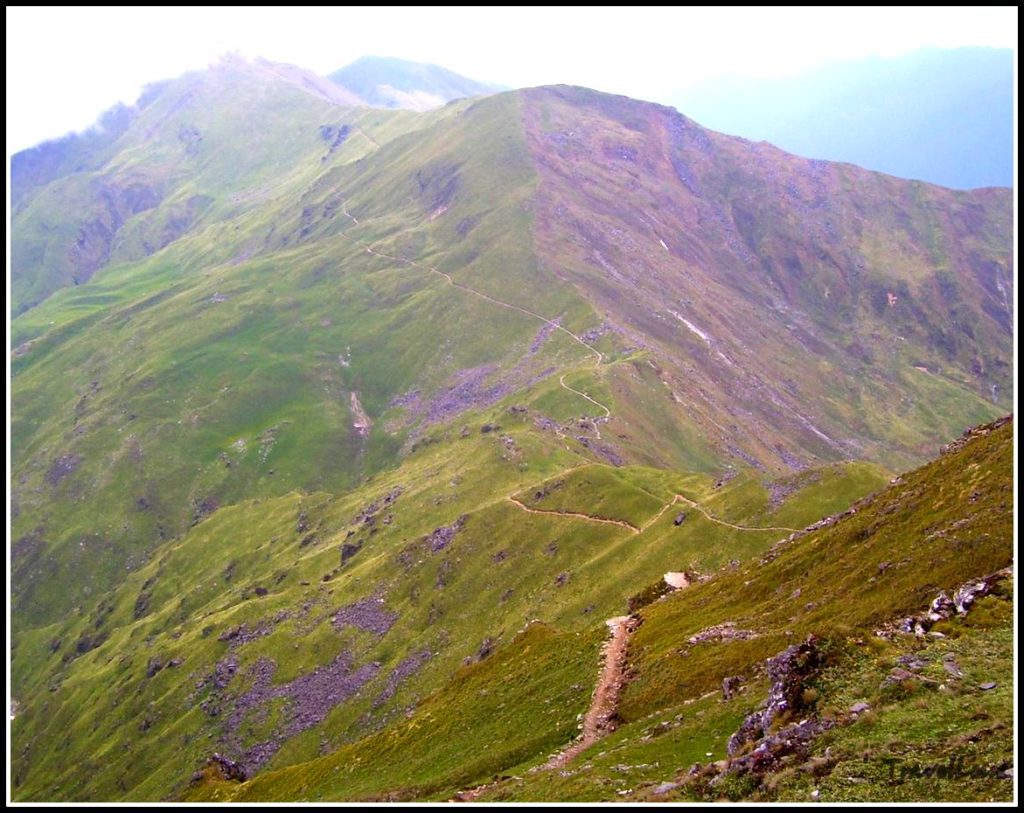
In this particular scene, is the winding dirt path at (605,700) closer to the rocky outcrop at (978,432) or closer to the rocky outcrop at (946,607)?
the rocky outcrop at (946,607)

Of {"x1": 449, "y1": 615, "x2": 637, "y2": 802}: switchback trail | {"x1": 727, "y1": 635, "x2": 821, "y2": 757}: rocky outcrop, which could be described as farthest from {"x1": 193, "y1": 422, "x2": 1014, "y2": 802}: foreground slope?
Answer: {"x1": 449, "y1": 615, "x2": 637, "y2": 802}: switchback trail

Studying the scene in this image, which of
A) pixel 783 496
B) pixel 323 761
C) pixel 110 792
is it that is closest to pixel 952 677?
pixel 323 761

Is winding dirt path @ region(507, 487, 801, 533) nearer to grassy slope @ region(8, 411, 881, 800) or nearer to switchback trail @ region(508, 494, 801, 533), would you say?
switchback trail @ region(508, 494, 801, 533)

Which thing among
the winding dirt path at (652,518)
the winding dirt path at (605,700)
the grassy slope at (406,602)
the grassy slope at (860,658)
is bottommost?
the grassy slope at (406,602)

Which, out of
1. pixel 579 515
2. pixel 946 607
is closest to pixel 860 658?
pixel 946 607

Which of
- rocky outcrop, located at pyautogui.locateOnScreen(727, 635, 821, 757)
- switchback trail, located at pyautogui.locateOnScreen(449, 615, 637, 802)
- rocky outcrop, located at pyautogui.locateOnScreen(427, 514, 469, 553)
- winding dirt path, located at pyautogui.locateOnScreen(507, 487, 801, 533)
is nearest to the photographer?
rocky outcrop, located at pyautogui.locateOnScreen(727, 635, 821, 757)

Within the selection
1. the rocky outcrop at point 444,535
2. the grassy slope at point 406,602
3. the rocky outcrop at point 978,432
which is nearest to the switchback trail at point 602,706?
the grassy slope at point 406,602

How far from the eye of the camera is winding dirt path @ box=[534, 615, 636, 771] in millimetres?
50344

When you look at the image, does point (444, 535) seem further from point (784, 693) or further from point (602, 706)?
point (784, 693)

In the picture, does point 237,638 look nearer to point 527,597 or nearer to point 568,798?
point 527,597

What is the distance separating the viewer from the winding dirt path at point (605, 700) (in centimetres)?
5034

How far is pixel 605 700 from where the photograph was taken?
56.5 m

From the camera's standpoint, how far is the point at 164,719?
534 ft

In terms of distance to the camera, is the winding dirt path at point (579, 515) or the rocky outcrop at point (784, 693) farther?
the winding dirt path at point (579, 515)
